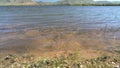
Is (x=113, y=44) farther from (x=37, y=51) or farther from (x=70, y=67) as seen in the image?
(x=70, y=67)

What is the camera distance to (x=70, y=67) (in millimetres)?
5758

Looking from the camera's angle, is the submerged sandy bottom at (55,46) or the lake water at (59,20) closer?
the submerged sandy bottom at (55,46)

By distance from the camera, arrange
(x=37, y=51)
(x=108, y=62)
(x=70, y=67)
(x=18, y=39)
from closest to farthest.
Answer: (x=70, y=67), (x=108, y=62), (x=37, y=51), (x=18, y=39)

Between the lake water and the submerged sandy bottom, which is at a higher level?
the submerged sandy bottom

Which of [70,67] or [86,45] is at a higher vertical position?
[70,67]

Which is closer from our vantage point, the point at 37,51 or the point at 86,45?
the point at 37,51

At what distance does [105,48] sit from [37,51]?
2.89m

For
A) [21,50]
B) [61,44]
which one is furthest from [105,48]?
[21,50]

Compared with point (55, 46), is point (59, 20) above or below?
below

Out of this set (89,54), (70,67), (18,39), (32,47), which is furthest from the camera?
(18,39)

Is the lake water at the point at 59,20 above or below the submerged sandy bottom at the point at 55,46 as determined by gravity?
below

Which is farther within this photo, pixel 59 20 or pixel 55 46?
A: pixel 59 20

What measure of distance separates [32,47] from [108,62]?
425 cm

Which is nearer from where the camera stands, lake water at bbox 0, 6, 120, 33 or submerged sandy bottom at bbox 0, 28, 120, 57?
submerged sandy bottom at bbox 0, 28, 120, 57
